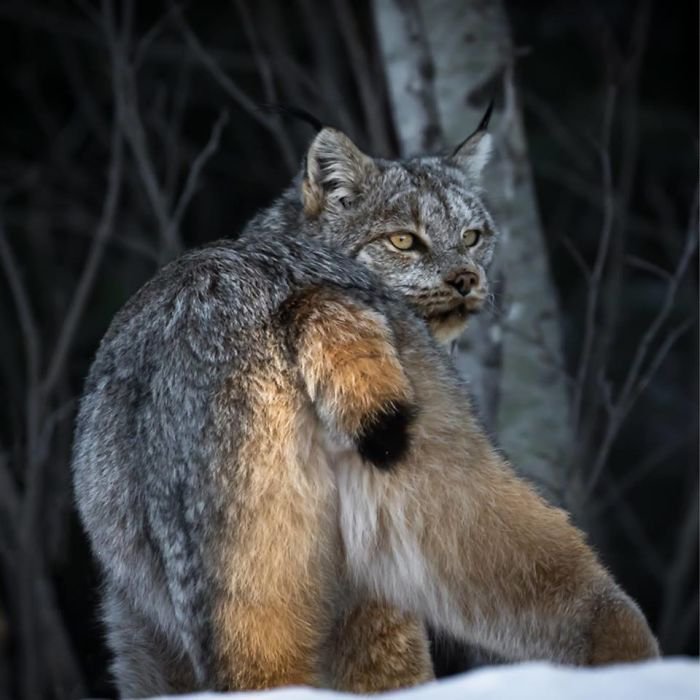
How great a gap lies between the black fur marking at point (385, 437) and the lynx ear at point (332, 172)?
1842 millimetres

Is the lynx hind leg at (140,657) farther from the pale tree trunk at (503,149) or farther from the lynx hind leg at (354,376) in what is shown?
the pale tree trunk at (503,149)

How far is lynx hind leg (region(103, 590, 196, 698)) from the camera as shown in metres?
4.29

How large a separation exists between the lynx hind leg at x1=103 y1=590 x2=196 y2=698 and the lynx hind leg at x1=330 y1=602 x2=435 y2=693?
16.6 inches

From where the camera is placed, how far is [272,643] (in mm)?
3635

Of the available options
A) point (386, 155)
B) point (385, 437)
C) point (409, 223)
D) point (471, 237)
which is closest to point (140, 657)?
point (385, 437)

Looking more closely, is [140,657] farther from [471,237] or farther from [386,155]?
[386,155]

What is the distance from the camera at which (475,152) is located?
5.76m

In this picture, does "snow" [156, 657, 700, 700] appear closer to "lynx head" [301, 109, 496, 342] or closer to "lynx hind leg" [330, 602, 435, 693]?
"lynx hind leg" [330, 602, 435, 693]

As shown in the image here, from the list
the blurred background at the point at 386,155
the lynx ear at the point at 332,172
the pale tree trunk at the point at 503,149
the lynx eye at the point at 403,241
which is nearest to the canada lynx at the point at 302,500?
the lynx eye at the point at 403,241

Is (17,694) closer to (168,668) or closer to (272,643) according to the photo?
(168,668)

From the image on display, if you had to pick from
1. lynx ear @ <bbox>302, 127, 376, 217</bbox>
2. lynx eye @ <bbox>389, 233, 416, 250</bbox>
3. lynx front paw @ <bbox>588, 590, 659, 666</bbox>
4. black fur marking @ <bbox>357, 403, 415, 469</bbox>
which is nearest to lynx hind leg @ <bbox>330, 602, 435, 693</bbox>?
lynx front paw @ <bbox>588, 590, 659, 666</bbox>

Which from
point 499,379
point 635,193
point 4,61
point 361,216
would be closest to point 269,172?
point 4,61

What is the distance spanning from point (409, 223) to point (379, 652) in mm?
1585

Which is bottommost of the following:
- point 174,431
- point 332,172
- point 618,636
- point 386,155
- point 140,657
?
point 618,636
